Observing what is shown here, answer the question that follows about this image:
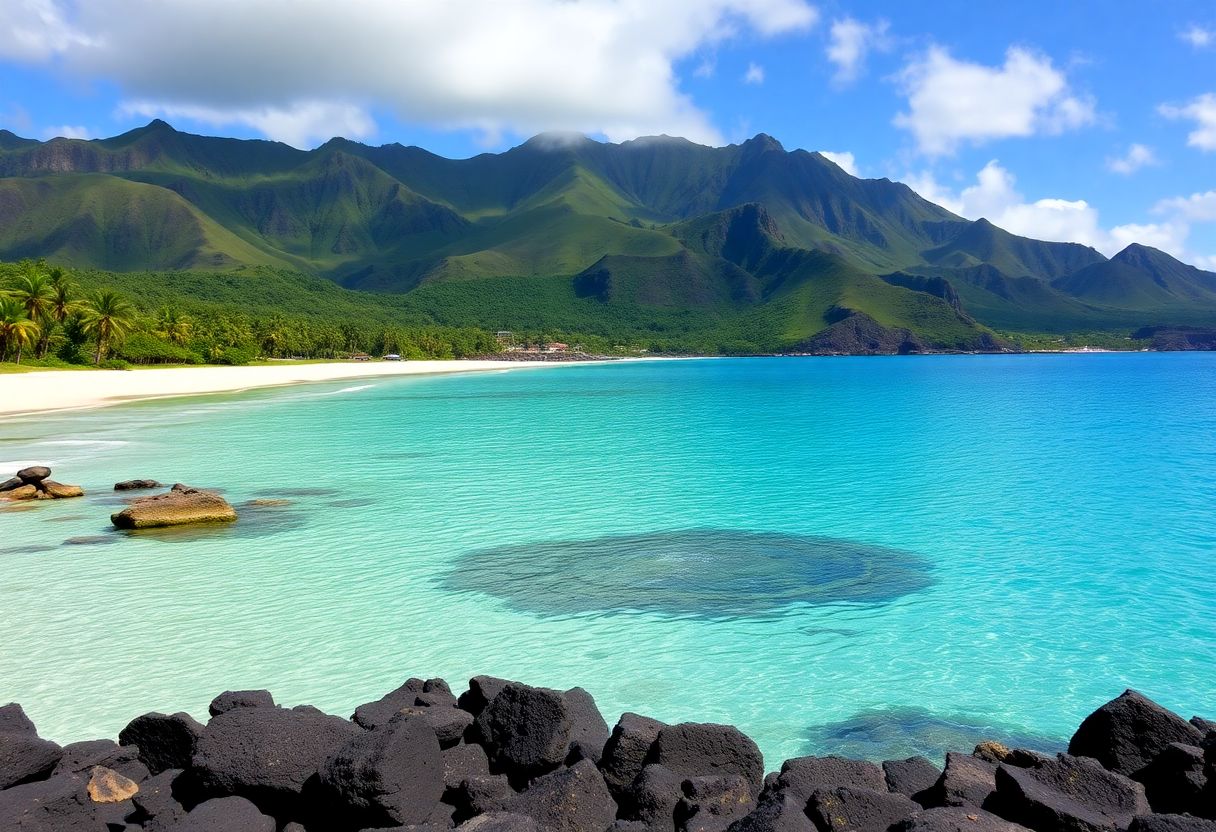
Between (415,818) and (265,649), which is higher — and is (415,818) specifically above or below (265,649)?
above

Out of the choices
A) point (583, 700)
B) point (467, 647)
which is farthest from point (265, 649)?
point (583, 700)

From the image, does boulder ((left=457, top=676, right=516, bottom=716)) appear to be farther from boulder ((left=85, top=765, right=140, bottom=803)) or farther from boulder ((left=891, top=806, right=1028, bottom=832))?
boulder ((left=891, top=806, right=1028, bottom=832))

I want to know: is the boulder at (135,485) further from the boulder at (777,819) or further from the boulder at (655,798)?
the boulder at (777,819)

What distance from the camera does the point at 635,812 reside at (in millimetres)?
7465

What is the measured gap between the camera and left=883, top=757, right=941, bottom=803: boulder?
8.02 m

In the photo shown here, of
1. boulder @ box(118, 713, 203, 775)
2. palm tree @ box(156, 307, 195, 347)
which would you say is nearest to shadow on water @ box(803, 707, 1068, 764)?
boulder @ box(118, 713, 203, 775)

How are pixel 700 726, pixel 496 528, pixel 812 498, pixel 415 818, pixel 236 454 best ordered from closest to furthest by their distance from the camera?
pixel 415 818 < pixel 700 726 < pixel 496 528 < pixel 812 498 < pixel 236 454

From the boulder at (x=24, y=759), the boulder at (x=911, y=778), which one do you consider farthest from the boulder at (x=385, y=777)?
the boulder at (x=911, y=778)

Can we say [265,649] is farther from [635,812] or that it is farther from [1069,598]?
[1069,598]

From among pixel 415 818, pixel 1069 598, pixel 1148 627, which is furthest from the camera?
pixel 1069 598

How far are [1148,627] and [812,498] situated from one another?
1338cm

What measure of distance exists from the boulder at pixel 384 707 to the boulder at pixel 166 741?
5.39 feet

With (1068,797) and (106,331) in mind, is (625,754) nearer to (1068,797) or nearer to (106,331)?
(1068,797)

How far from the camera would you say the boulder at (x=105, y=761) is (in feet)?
27.1
